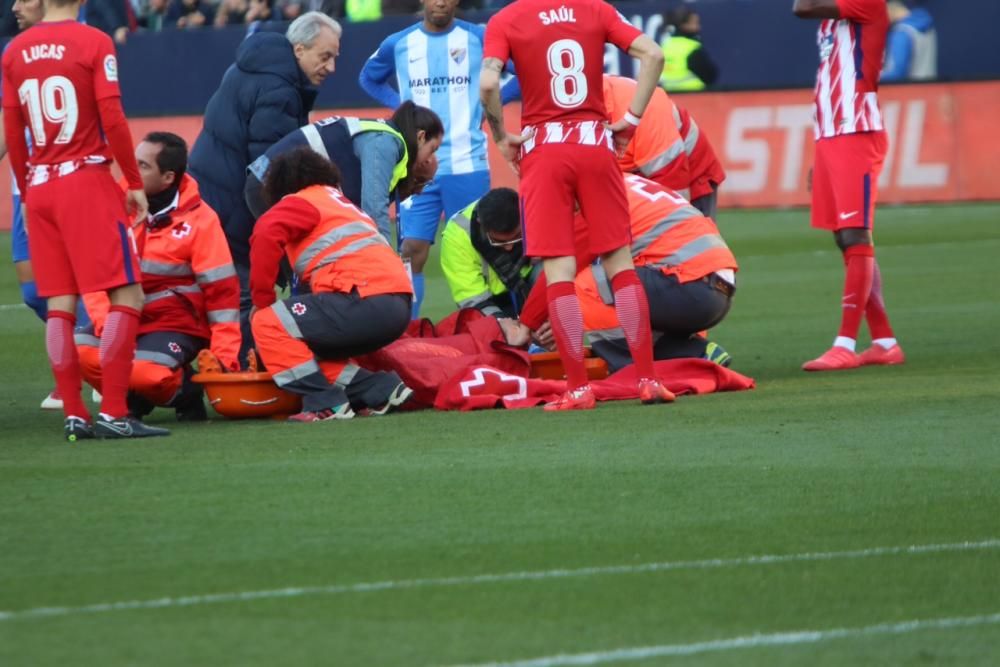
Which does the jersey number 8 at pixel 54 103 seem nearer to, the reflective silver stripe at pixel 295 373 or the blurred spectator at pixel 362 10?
the reflective silver stripe at pixel 295 373

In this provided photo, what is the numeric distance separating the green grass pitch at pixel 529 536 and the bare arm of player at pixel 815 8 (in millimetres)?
2197

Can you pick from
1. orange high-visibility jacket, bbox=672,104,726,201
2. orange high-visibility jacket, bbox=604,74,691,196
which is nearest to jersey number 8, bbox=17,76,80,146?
orange high-visibility jacket, bbox=604,74,691,196

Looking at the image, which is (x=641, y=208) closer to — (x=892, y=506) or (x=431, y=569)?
(x=892, y=506)

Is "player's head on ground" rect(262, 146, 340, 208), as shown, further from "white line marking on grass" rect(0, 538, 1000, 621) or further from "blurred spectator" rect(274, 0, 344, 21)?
"blurred spectator" rect(274, 0, 344, 21)

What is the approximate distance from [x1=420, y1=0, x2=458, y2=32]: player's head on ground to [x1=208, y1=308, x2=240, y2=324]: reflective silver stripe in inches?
129

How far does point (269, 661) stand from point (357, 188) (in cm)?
569

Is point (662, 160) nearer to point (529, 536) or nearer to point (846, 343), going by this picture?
point (846, 343)

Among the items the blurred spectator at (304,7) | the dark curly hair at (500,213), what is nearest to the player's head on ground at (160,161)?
the dark curly hair at (500,213)

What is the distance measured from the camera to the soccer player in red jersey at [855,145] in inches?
436

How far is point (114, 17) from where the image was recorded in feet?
97.5

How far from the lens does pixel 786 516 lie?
6.33 meters

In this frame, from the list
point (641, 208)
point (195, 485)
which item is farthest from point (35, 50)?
point (641, 208)

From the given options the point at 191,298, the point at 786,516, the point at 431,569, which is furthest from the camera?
the point at 191,298

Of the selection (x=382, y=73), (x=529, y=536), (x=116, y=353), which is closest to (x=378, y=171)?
(x=116, y=353)
